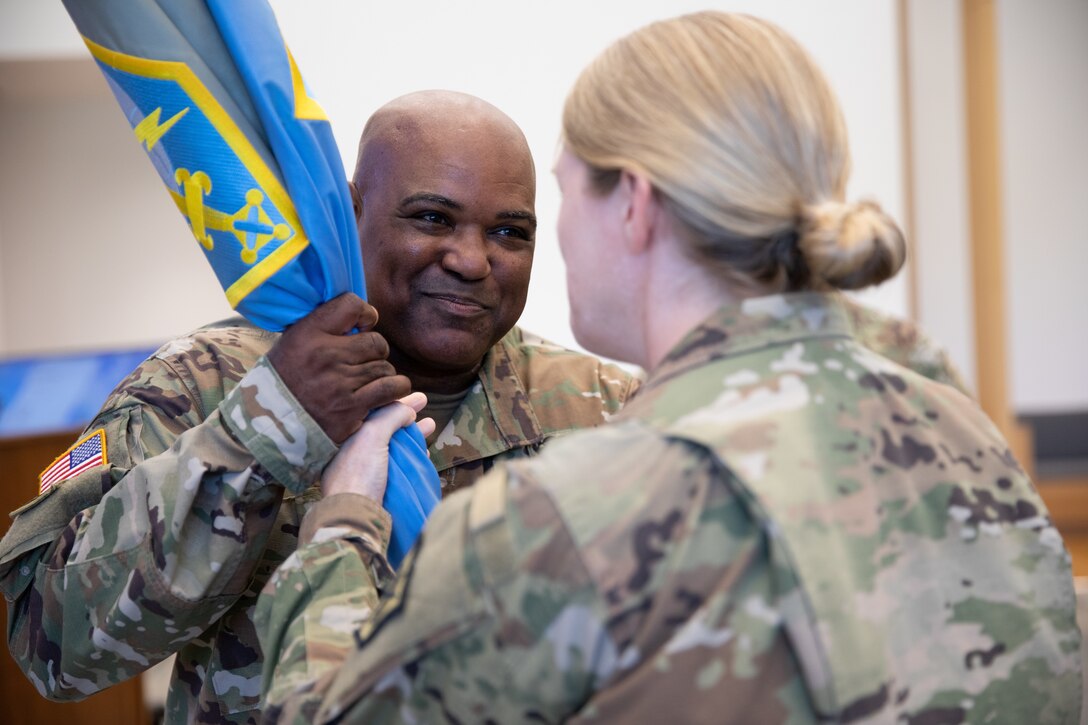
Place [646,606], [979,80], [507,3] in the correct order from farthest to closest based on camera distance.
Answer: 1. [979,80]
2. [507,3]
3. [646,606]

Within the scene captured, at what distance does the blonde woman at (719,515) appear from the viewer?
0.80m

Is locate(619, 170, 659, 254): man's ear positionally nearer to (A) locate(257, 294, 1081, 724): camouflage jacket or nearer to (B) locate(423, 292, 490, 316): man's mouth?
(A) locate(257, 294, 1081, 724): camouflage jacket

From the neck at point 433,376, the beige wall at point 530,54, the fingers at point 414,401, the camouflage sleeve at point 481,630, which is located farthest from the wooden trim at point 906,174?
the camouflage sleeve at point 481,630

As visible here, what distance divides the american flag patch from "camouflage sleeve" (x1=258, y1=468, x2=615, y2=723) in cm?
56

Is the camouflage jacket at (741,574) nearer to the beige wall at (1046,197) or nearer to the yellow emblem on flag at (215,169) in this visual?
the yellow emblem on flag at (215,169)

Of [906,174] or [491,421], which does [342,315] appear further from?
[906,174]

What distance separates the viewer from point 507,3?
3180 mm

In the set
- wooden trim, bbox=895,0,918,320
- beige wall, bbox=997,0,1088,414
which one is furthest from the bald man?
beige wall, bbox=997,0,1088,414

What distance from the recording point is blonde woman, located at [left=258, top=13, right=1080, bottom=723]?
0.80 meters

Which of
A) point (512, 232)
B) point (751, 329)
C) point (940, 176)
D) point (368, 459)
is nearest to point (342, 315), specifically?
point (368, 459)

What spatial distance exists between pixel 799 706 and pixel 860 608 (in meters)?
0.09

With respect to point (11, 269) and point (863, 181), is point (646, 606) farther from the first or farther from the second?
point (11, 269)

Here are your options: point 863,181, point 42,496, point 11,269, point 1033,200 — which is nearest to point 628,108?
point 42,496

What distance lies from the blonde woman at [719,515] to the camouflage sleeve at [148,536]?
195 mm
